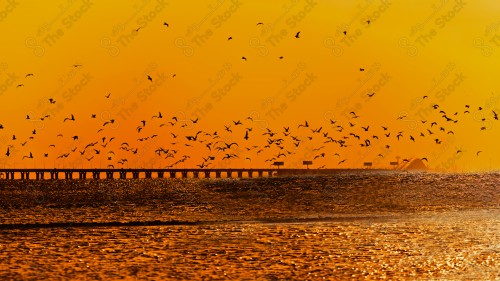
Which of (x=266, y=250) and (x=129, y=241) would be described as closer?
(x=266, y=250)

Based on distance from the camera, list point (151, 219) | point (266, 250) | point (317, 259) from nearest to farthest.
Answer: point (317, 259)
point (266, 250)
point (151, 219)

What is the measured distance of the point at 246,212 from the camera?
4496 inches

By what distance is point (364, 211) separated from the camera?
115 metres

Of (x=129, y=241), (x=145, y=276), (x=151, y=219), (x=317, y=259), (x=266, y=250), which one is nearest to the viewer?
(x=145, y=276)

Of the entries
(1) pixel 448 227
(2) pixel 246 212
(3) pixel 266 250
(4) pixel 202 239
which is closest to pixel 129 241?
(4) pixel 202 239

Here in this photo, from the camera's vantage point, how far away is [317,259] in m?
58.6

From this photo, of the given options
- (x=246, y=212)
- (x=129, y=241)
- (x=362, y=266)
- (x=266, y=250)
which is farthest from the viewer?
(x=246, y=212)

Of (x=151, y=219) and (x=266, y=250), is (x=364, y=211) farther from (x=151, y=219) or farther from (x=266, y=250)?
(x=266, y=250)

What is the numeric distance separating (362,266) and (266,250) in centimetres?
1020

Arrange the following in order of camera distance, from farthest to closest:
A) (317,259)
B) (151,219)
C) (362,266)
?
(151,219)
(317,259)
(362,266)

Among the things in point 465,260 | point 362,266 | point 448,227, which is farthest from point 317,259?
point 448,227

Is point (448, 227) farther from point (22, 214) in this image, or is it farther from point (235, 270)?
point (22, 214)

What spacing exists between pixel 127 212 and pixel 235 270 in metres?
65.5

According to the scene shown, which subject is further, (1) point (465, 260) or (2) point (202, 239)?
(2) point (202, 239)
